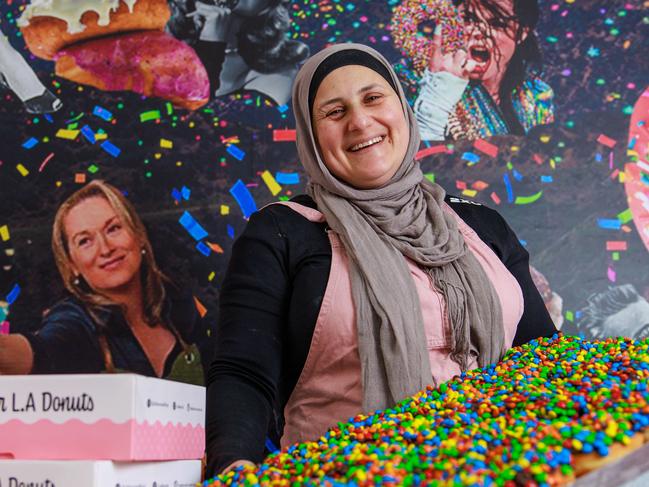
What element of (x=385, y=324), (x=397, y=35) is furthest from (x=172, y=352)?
(x=397, y=35)

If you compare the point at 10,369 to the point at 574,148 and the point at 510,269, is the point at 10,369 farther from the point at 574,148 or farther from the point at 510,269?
the point at 574,148

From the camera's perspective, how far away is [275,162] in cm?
244

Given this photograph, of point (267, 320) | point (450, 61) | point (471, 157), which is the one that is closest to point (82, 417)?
point (267, 320)

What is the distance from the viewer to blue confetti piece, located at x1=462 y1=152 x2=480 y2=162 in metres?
2.44

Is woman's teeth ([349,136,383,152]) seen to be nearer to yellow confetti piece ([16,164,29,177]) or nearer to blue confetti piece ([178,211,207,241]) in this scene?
blue confetti piece ([178,211,207,241])

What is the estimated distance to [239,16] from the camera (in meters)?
2.48

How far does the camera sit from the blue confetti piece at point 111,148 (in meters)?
2.43

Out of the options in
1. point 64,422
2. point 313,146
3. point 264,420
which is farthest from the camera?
point 313,146

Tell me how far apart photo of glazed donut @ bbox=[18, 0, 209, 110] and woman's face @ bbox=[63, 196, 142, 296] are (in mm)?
406

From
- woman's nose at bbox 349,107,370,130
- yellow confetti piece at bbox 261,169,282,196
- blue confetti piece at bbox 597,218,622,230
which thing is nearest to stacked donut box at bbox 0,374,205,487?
woman's nose at bbox 349,107,370,130

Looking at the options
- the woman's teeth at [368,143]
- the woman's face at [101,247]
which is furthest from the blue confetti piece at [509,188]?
the woman's face at [101,247]

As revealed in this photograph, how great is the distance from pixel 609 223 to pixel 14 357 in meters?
1.92

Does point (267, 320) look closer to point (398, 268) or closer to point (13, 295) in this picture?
point (398, 268)

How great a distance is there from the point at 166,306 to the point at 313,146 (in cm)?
85
